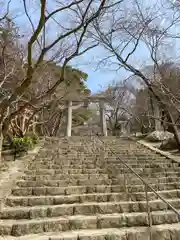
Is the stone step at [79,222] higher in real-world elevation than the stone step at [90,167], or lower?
lower

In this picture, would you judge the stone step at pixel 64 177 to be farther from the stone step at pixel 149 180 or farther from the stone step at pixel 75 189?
the stone step at pixel 75 189

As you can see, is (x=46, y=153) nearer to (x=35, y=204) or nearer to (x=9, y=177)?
(x=9, y=177)

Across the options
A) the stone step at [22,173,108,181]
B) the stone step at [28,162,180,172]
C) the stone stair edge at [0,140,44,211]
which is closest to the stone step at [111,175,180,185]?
the stone step at [22,173,108,181]

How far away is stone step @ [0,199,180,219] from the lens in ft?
13.0

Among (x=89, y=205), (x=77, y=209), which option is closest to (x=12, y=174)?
(x=77, y=209)

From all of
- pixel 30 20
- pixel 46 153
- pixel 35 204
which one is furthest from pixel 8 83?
pixel 35 204

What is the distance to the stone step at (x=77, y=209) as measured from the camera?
3.98 m

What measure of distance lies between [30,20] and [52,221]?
5.11 metres

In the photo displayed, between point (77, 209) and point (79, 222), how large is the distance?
1.30 feet

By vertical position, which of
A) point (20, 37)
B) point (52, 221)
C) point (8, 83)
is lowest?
point (52, 221)

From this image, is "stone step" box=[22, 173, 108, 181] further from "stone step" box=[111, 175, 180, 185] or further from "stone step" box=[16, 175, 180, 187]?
"stone step" box=[111, 175, 180, 185]

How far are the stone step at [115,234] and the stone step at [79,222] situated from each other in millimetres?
104

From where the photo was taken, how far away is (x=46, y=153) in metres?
9.21

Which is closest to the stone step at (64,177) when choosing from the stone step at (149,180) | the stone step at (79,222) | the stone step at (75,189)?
the stone step at (149,180)
